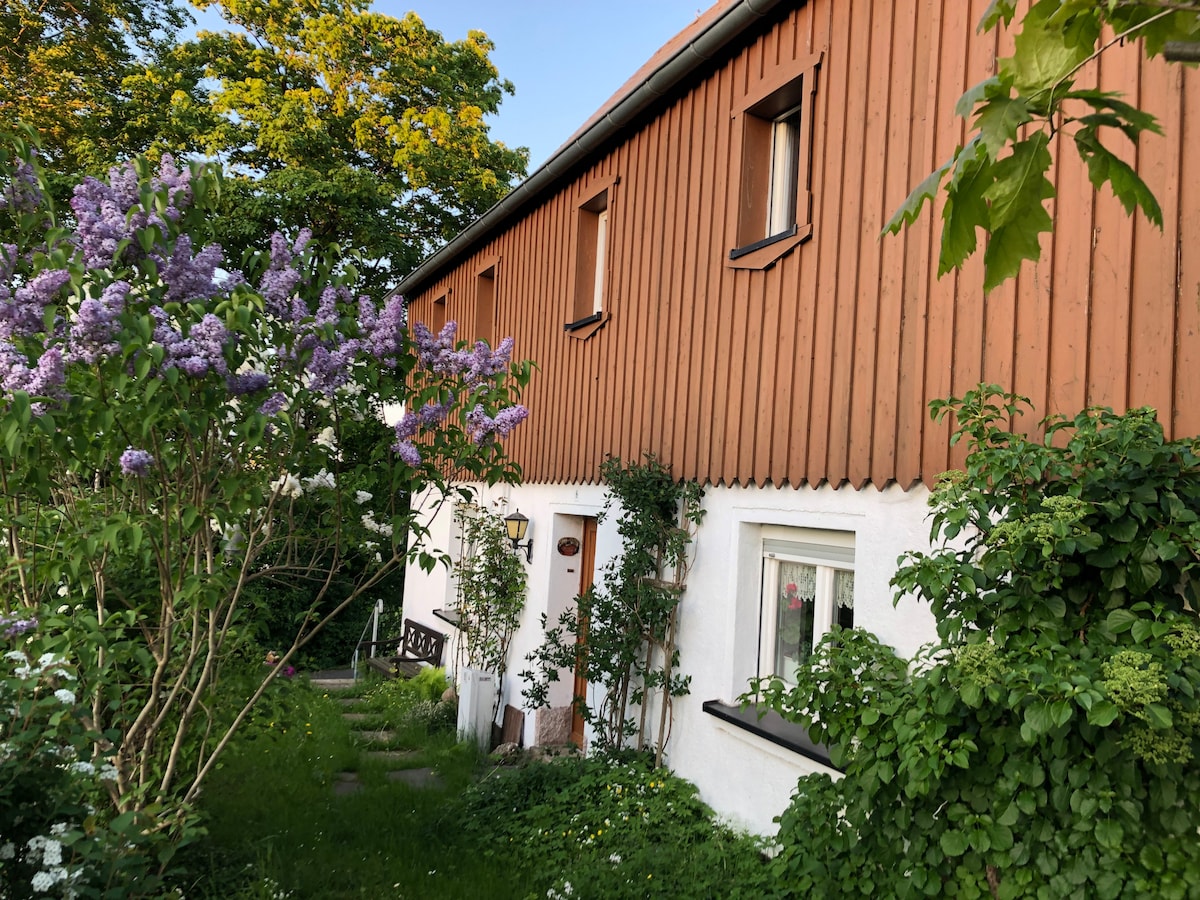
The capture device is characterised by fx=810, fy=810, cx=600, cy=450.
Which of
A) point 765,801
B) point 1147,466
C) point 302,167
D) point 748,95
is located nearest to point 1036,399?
point 1147,466

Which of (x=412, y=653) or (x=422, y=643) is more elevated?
(x=422, y=643)

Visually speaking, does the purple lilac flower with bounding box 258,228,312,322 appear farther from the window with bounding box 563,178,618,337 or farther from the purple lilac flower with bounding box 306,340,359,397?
the window with bounding box 563,178,618,337

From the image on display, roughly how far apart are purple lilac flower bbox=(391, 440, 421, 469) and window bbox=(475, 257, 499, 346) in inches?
245

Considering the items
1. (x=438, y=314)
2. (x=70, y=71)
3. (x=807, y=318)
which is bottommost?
(x=807, y=318)

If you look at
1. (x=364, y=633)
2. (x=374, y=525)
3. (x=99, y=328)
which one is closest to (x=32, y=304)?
(x=99, y=328)

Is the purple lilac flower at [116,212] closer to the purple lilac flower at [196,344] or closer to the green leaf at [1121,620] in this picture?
the purple lilac flower at [196,344]

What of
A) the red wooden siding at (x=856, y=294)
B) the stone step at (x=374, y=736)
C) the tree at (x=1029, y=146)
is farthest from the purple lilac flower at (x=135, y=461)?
the stone step at (x=374, y=736)

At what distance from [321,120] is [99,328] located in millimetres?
16919

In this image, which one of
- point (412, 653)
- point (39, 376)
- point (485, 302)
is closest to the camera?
→ point (39, 376)

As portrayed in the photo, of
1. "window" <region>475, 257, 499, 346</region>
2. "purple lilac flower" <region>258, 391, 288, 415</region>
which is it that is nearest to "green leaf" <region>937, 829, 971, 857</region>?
"purple lilac flower" <region>258, 391, 288, 415</region>

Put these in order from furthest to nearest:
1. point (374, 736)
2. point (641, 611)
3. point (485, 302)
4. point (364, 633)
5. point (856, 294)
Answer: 1. point (364, 633)
2. point (485, 302)
3. point (374, 736)
4. point (641, 611)
5. point (856, 294)

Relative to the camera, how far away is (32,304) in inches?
124

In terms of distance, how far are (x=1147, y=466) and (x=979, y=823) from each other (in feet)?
4.36

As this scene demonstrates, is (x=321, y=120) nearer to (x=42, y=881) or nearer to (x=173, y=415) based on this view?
(x=173, y=415)
